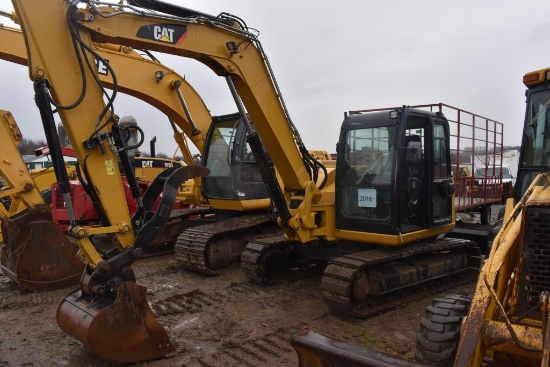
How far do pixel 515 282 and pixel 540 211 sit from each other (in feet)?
1.48

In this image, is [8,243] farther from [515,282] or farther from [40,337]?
[515,282]

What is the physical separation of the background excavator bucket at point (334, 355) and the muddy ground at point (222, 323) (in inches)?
52.9

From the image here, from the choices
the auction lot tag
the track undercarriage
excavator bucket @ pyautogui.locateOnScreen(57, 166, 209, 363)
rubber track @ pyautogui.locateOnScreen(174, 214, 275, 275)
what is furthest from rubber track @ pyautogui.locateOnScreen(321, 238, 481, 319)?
rubber track @ pyautogui.locateOnScreen(174, 214, 275, 275)

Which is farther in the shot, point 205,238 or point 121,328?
point 205,238

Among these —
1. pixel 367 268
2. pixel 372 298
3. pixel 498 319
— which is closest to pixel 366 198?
pixel 367 268

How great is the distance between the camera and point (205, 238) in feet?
23.1

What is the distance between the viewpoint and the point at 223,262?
291 inches

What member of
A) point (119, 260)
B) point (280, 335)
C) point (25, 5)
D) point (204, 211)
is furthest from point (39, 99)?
point (204, 211)

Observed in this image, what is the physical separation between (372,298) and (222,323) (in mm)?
1661

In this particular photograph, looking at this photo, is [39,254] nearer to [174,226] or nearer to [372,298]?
[174,226]

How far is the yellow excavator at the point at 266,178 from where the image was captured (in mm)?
4031

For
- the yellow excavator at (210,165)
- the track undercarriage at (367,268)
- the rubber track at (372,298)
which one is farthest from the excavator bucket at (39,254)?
the rubber track at (372,298)

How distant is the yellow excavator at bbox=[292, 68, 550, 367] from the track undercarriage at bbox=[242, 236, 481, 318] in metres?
1.92

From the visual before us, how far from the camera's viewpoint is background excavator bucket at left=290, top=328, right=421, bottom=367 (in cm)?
240
